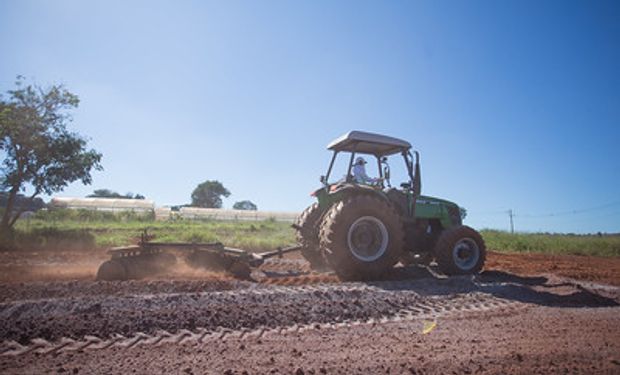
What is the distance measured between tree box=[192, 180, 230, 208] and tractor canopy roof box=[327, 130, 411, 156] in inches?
2669

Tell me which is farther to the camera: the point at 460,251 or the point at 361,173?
the point at 361,173

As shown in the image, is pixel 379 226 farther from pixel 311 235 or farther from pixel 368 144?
pixel 368 144

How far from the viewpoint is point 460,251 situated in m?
6.70

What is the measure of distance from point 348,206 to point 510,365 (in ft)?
11.8

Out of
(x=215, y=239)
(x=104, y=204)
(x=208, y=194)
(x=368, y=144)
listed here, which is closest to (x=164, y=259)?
(x=368, y=144)

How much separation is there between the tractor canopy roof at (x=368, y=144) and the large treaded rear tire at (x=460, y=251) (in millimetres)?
2030

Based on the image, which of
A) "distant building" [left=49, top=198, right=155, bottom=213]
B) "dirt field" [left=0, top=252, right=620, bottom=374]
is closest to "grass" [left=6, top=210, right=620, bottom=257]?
"dirt field" [left=0, top=252, right=620, bottom=374]

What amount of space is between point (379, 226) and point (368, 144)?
2.06 m

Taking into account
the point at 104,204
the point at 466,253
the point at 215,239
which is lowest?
the point at 215,239

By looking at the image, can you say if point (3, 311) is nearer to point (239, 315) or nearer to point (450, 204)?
point (239, 315)

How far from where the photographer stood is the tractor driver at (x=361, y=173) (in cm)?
695

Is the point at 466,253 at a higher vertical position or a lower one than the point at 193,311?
higher

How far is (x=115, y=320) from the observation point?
3.08 metres

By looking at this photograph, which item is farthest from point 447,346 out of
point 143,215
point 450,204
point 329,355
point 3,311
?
point 143,215
